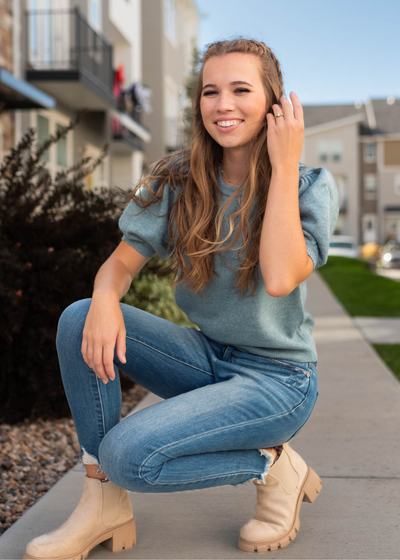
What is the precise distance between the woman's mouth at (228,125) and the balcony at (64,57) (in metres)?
8.27

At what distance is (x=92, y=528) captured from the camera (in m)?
1.93

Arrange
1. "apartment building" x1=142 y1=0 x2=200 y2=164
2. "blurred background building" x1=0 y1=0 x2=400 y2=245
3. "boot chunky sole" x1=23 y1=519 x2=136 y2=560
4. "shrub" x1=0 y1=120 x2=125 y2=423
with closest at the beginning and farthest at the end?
"boot chunky sole" x1=23 y1=519 x2=136 y2=560 < "shrub" x1=0 y1=120 x2=125 y2=423 < "blurred background building" x1=0 y1=0 x2=400 y2=245 < "apartment building" x1=142 y1=0 x2=200 y2=164

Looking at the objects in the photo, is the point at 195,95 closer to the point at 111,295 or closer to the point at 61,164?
the point at 111,295

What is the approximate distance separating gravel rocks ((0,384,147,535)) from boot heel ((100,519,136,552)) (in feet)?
1.57

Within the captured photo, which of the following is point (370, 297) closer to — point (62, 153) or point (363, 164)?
point (62, 153)

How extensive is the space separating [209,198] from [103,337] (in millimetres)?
581

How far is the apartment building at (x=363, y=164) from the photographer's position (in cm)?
4506

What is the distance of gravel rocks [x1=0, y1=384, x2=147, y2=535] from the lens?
2473mm

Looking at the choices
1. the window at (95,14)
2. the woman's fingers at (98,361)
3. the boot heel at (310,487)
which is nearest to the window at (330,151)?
the window at (95,14)

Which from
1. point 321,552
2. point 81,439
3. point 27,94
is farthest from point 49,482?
point 27,94

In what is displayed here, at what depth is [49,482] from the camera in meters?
2.70

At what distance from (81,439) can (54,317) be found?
1.38 meters

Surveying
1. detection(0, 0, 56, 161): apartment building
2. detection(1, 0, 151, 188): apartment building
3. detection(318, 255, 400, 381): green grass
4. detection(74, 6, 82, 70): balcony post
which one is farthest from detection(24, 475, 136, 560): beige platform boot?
detection(74, 6, 82, 70): balcony post

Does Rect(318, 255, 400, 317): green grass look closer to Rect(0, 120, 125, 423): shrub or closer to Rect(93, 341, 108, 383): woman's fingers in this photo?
Rect(0, 120, 125, 423): shrub
